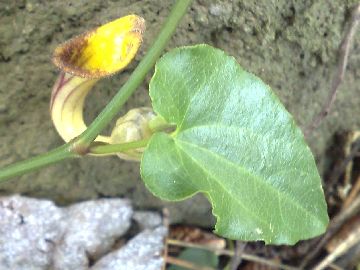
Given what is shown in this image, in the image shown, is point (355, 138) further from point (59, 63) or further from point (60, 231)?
point (59, 63)

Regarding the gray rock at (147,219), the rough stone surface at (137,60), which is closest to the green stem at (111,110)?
the rough stone surface at (137,60)

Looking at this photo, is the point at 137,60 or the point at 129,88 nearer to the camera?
the point at 129,88

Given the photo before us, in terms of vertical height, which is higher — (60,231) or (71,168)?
(71,168)

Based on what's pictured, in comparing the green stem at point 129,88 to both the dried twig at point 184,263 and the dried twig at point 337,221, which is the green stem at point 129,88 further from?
the dried twig at point 337,221

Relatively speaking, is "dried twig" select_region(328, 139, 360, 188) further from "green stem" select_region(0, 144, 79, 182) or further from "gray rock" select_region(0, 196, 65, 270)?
"green stem" select_region(0, 144, 79, 182)

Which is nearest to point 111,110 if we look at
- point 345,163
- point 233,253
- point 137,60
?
point 137,60

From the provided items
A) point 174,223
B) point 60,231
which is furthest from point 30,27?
point 174,223

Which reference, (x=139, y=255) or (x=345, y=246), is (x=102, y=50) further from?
A: (x=345, y=246)
